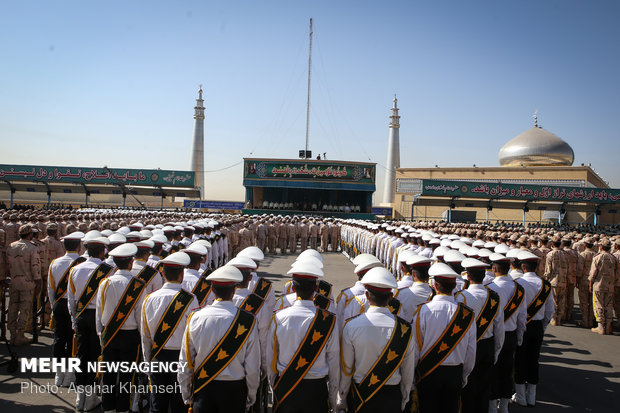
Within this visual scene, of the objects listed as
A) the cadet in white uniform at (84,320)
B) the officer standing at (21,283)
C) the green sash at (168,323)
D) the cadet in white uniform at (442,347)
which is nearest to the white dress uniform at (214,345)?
the green sash at (168,323)

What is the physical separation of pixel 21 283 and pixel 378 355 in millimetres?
6044

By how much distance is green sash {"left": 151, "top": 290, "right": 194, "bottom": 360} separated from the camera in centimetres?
354

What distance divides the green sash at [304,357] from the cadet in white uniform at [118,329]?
192 cm

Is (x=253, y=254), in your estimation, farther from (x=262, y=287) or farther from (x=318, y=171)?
(x=318, y=171)

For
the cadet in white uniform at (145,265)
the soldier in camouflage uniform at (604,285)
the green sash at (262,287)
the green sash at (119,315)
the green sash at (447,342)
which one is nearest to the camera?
the green sash at (447,342)

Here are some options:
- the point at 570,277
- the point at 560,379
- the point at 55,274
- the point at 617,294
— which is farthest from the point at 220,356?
the point at 617,294

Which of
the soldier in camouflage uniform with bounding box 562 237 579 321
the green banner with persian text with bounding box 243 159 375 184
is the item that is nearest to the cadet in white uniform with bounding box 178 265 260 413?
the soldier in camouflage uniform with bounding box 562 237 579 321

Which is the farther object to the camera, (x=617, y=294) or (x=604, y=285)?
(x=617, y=294)

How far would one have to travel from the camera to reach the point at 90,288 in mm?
4523

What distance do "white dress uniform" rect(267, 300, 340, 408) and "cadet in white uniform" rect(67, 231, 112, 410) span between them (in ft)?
8.32

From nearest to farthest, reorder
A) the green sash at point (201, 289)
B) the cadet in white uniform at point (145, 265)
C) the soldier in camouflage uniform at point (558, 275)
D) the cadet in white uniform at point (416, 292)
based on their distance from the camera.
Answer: the cadet in white uniform at point (416, 292)
the cadet in white uniform at point (145, 265)
the green sash at point (201, 289)
the soldier in camouflage uniform at point (558, 275)

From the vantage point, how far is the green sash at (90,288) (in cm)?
449

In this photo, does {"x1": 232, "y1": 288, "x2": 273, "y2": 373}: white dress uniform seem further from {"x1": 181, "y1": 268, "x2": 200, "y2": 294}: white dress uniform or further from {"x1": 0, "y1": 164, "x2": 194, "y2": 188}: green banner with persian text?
{"x1": 0, "y1": 164, "x2": 194, "y2": 188}: green banner with persian text

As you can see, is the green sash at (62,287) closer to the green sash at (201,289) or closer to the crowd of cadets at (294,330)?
the crowd of cadets at (294,330)
